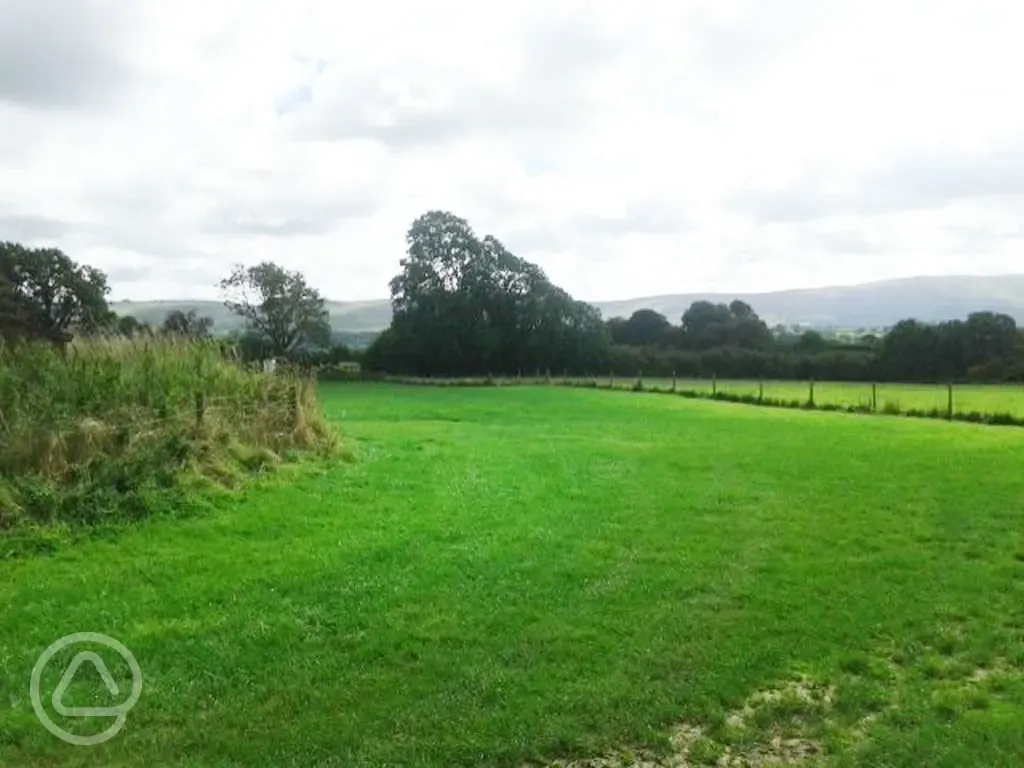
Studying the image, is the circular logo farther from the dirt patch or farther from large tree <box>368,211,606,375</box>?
large tree <box>368,211,606,375</box>

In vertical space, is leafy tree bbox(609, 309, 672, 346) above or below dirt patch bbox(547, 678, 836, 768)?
above

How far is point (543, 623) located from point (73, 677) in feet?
10.2

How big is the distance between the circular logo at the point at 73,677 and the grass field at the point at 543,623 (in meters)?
0.06

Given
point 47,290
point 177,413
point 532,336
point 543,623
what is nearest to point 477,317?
point 532,336

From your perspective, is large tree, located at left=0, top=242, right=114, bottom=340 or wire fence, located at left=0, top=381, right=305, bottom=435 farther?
large tree, located at left=0, top=242, right=114, bottom=340

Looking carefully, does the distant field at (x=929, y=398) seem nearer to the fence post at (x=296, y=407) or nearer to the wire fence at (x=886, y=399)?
the wire fence at (x=886, y=399)

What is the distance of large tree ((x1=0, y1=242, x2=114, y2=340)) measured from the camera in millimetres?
36281

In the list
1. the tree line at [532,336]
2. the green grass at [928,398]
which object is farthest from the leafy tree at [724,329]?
the green grass at [928,398]

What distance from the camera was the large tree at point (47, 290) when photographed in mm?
36281

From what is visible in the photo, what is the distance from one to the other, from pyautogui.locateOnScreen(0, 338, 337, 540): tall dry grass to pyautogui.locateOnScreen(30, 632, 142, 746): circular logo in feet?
12.6

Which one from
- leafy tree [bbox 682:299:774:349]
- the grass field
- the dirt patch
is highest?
leafy tree [bbox 682:299:774:349]

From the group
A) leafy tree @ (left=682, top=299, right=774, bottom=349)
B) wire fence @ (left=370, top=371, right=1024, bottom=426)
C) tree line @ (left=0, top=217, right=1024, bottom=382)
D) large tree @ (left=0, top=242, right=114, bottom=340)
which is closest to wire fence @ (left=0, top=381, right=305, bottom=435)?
large tree @ (left=0, top=242, right=114, bottom=340)

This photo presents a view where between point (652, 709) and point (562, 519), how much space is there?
573 centimetres

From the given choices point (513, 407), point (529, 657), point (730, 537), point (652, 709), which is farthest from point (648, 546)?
point (513, 407)
